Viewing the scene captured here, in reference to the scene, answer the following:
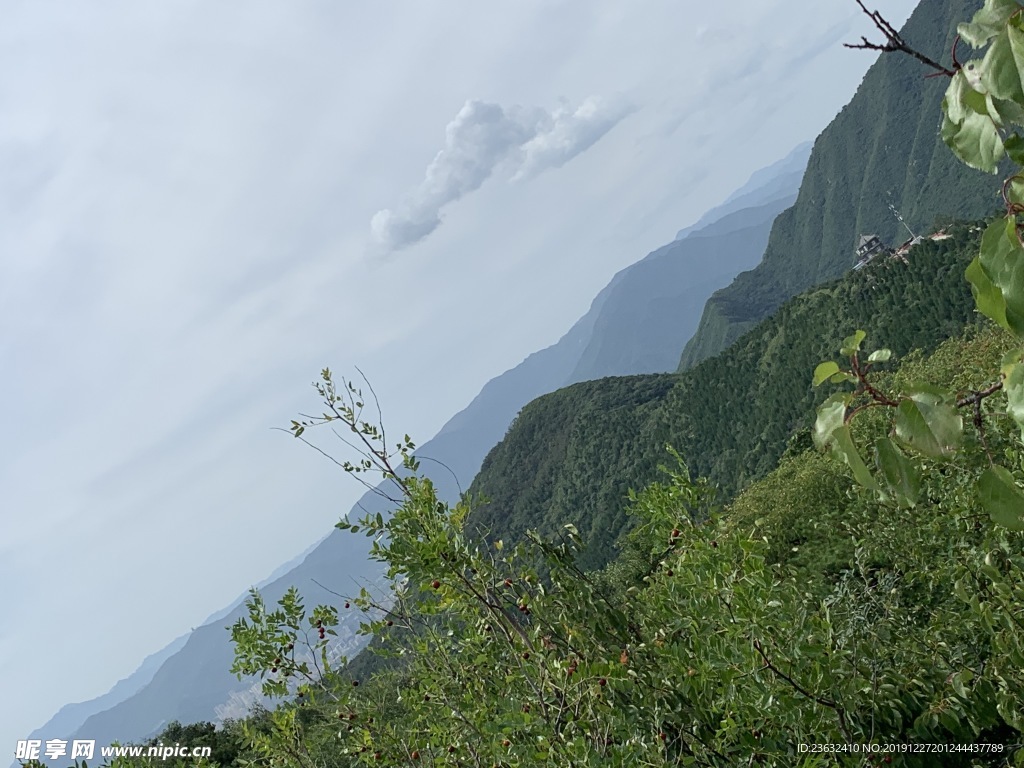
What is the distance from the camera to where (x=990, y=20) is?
1.00 metres

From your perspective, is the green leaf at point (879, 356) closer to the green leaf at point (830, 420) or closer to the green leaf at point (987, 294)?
the green leaf at point (830, 420)

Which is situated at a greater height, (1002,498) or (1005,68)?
(1005,68)

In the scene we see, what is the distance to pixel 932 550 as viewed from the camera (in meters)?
7.45

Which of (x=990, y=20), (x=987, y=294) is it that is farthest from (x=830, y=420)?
(x=990, y=20)

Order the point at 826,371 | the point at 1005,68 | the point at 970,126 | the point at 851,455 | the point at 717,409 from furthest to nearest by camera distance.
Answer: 1. the point at 717,409
2. the point at 826,371
3. the point at 851,455
4. the point at 970,126
5. the point at 1005,68

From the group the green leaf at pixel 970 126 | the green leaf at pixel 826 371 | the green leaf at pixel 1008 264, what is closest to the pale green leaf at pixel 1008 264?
the green leaf at pixel 1008 264

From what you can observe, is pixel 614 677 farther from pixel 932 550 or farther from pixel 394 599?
pixel 932 550

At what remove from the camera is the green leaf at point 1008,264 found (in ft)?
3.03

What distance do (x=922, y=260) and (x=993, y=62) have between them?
87.0m

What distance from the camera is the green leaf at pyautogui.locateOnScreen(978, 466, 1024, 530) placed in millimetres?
1123

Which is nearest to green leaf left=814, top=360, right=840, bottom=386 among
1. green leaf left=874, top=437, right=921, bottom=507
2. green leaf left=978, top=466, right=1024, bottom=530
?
green leaf left=874, top=437, right=921, bottom=507

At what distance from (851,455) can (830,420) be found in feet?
0.30

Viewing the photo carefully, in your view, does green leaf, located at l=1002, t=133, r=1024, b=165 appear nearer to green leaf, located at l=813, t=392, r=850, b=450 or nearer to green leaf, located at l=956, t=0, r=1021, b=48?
green leaf, located at l=956, t=0, r=1021, b=48

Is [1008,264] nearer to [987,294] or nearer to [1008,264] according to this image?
[1008,264]
